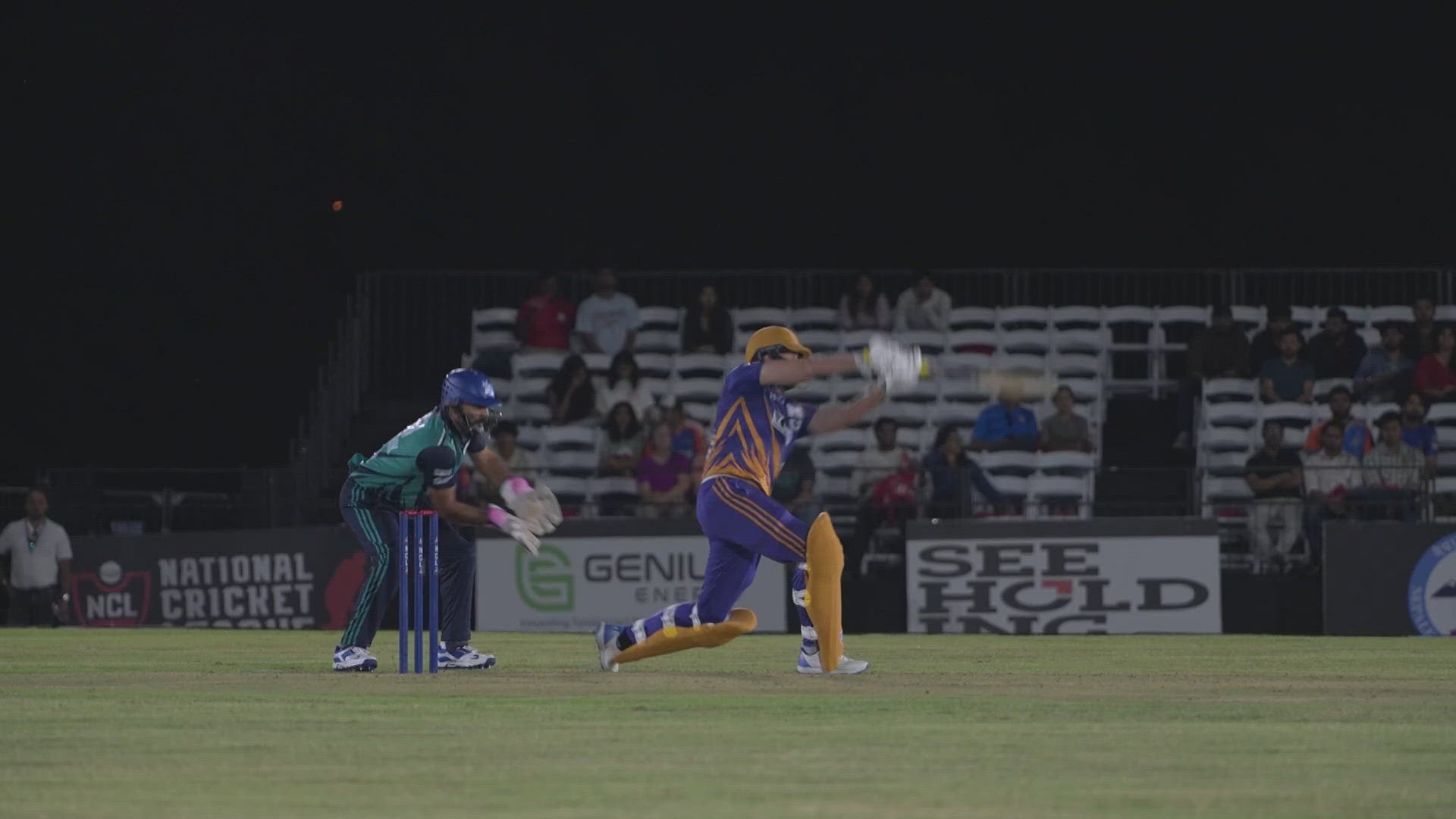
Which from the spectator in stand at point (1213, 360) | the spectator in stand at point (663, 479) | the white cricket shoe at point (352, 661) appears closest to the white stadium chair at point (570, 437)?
the spectator in stand at point (663, 479)

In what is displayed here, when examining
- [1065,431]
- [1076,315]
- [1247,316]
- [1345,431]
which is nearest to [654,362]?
[1076,315]

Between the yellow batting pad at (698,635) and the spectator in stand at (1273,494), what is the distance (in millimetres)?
9298

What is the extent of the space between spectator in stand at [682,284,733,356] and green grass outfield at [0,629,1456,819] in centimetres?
1010

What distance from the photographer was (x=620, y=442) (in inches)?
850

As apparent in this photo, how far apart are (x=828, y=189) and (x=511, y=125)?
3745 millimetres

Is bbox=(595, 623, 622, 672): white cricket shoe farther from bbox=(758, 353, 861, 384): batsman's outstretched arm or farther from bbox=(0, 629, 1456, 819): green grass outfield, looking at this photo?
bbox=(758, 353, 861, 384): batsman's outstretched arm

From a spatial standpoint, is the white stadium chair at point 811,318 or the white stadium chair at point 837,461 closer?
the white stadium chair at point 837,461

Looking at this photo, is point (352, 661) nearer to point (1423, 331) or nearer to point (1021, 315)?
point (1021, 315)

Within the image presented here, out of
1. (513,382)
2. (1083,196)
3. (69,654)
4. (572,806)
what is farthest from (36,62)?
(572,806)

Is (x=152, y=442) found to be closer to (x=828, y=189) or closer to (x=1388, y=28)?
(x=828, y=189)

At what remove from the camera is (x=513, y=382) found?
23.5m

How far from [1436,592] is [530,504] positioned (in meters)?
10.1

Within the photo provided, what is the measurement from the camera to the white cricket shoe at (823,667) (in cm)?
1182

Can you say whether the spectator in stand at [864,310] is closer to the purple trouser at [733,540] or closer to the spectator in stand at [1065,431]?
the spectator in stand at [1065,431]
